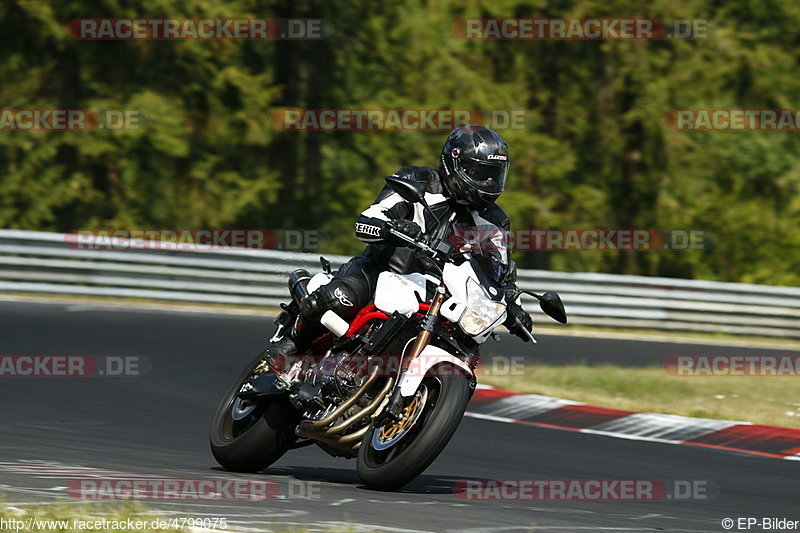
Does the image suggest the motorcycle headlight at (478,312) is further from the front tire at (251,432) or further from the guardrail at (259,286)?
the guardrail at (259,286)

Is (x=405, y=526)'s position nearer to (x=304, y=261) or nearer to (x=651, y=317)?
(x=304, y=261)

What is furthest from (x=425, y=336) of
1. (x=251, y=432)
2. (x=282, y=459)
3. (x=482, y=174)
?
(x=282, y=459)

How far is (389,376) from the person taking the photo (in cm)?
666

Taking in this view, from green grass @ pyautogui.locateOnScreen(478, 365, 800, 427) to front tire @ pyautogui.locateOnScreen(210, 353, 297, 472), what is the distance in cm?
541

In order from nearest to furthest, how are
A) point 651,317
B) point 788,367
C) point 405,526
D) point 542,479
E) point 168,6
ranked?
point 405,526
point 542,479
point 788,367
point 651,317
point 168,6

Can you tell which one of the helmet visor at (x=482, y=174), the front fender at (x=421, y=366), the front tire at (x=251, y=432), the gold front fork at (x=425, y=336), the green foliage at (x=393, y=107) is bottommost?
the front tire at (x=251, y=432)

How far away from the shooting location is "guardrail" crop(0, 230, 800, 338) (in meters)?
17.9

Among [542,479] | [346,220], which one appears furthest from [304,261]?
[346,220]

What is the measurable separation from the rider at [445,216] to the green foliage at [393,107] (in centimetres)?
1728

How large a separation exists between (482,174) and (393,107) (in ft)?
60.0

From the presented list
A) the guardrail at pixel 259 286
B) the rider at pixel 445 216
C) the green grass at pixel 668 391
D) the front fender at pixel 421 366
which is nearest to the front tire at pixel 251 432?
the rider at pixel 445 216

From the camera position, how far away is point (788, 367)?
16.0m

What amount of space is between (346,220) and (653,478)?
59.0ft

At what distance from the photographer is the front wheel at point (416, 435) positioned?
6199 millimetres
